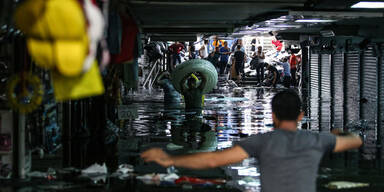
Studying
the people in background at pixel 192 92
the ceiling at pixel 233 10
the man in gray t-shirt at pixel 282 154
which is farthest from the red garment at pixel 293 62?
the man in gray t-shirt at pixel 282 154

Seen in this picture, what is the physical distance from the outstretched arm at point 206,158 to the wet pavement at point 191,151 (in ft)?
13.5

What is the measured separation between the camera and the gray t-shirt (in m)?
4.96

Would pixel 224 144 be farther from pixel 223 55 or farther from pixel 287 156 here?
pixel 223 55

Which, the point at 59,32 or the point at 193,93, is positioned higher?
the point at 59,32

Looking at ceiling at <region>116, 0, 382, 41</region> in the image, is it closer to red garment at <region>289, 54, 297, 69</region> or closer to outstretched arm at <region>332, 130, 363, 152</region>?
outstretched arm at <region>332, 130, 363, 152</region>

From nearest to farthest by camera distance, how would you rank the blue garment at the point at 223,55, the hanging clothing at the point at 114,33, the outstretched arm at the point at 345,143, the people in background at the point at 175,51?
the outstretched arm at the point at 345,143 < the hanging clothing at the point at 114,33 < the people in background at the point at 175,51 < the blue garment at the point at 223,55

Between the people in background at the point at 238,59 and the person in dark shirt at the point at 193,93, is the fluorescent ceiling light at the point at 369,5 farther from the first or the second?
the people in background at the point at 238,59

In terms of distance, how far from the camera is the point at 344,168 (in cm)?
1098

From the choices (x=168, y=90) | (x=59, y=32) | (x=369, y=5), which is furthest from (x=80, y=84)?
(x=168, y=90)

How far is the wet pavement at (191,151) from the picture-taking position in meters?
9.30

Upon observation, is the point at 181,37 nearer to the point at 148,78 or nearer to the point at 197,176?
the point at 148,78

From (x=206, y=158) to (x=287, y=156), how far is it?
23.8 inches

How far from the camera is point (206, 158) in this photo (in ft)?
16.4

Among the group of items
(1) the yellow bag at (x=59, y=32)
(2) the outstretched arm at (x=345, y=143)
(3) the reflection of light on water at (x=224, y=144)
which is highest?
(1) the yellow bag at (x=59, y=32)
